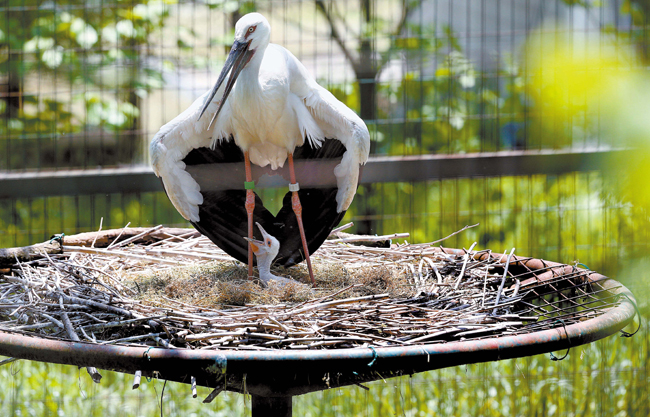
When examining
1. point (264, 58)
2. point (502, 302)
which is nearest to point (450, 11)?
point (264, 58)

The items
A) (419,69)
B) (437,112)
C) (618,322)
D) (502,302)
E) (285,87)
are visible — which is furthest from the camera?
(437,112)

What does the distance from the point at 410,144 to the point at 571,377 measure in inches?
44.9

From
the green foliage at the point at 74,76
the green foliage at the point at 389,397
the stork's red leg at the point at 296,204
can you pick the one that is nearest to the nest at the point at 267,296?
A: the stork's red leg at the point at 296,204

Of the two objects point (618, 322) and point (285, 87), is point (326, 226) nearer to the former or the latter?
point (285, 87)

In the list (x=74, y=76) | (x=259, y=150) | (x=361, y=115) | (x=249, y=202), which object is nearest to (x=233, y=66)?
(x=259, y=150)

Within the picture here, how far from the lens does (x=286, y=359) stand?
90 cm

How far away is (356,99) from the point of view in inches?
98.2

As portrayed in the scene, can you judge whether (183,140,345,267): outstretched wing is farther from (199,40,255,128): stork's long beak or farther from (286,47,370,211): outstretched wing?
(199,40,255,128): stork's long beak

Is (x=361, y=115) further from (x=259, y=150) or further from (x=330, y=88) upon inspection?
(x=259, y=150)

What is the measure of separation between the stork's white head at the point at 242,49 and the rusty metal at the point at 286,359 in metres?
0.74

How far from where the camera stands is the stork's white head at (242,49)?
4.94 feet

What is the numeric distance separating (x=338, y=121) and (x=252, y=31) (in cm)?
32

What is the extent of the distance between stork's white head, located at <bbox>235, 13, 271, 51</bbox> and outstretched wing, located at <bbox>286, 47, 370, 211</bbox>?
0.31 ft

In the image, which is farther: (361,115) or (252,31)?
(361,115)
